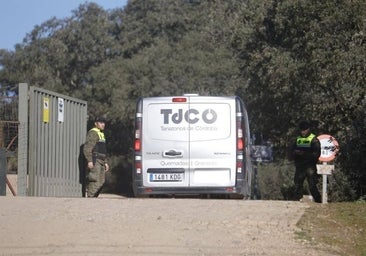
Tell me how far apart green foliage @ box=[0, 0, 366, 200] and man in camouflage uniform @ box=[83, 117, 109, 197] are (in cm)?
509

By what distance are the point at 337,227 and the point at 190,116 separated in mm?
4815

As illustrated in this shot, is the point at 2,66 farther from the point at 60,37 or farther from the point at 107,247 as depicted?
the point at 107,247

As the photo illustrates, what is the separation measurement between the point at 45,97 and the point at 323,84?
263 inches

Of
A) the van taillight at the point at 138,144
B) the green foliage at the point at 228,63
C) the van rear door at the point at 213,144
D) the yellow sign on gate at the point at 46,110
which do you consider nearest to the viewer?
the van rear door at the point at 213,144

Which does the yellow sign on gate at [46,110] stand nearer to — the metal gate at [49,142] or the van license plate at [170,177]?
the metal gate at [49,142]

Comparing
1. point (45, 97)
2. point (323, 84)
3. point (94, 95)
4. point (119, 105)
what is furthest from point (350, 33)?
point (94, 95)

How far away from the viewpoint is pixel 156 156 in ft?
43.7

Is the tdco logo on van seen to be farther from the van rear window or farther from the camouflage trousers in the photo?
the camouflage trousers

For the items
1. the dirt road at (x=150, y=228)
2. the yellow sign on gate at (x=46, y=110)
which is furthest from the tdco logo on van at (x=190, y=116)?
the yellow sign on gate at (x=46, y=110)

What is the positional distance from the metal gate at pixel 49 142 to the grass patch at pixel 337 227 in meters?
6.78

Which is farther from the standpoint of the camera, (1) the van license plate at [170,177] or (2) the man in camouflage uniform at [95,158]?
(2) the man in camouflage uniform at [95,158]

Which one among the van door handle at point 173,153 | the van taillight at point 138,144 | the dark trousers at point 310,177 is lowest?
the dark trousers at point 310,177

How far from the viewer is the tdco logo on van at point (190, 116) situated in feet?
43.5

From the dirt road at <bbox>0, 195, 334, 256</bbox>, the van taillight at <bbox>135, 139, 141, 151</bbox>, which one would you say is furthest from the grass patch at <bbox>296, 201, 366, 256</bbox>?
the van taillight at <bbox>135, 139, 141, 151</bbox>
